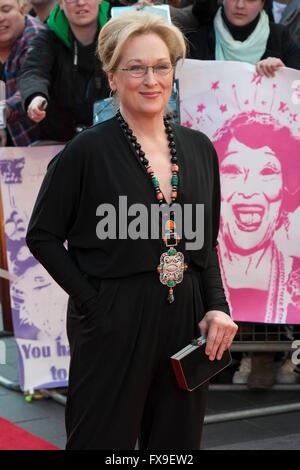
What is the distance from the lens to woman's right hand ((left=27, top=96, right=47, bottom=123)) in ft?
14.0

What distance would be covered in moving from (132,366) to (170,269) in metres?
0.32

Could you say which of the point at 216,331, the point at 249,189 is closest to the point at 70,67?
the point at 249,189

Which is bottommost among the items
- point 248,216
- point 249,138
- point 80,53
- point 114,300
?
point 114,300

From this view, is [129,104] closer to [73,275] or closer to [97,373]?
[73,275]

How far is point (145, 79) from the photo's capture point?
267 cm

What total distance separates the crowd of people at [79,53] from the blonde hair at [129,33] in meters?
1.61

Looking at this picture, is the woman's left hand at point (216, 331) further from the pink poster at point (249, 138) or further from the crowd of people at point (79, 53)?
the crowd of people at point (79, 53)

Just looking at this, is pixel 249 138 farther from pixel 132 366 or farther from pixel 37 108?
pixel 132 366

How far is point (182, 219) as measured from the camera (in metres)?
2.70

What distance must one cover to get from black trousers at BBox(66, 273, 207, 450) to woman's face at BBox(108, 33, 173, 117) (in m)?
0.52

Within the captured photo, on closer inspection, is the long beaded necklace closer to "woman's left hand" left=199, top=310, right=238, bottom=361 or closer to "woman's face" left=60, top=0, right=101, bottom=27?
"woman's left hand" left=199, top=310, right=238, bottom=361

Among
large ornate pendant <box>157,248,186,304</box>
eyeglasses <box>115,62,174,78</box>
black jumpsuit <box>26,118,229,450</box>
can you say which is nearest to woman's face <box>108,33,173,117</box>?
eyeglasses <box>115,62,174,78</box>

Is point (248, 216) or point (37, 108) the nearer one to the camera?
point (37, 108)

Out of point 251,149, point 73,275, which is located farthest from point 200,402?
point 251,149
